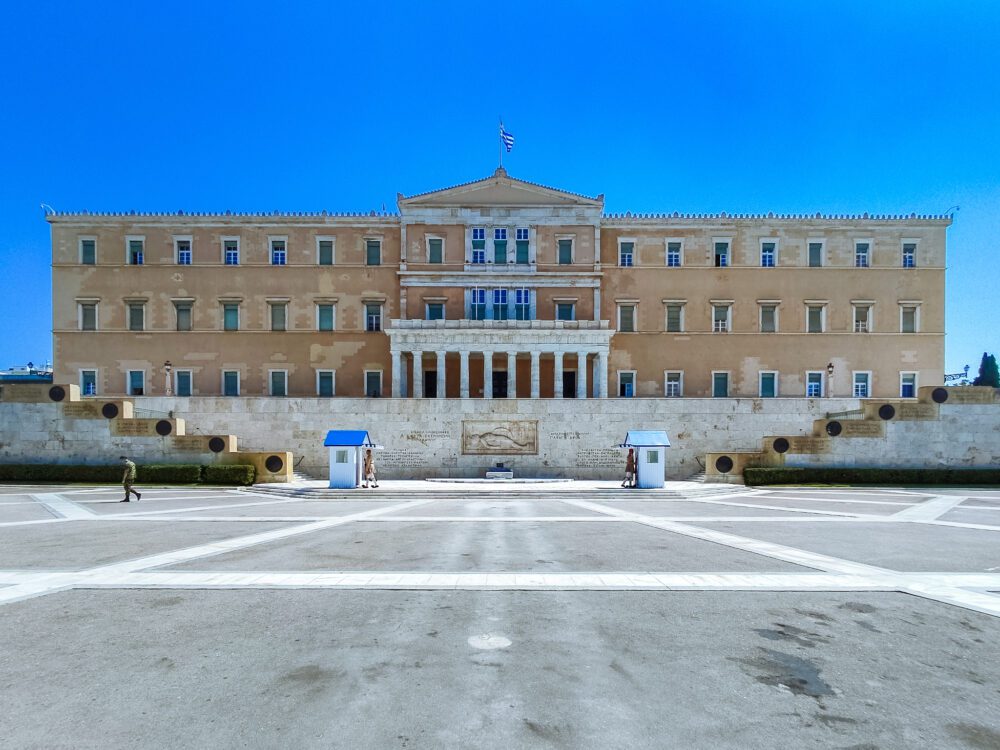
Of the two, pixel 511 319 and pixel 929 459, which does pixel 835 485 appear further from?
pixel 511 319

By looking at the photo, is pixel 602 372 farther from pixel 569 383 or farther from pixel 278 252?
pixel 278 252

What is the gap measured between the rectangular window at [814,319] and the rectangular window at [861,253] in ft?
16.0

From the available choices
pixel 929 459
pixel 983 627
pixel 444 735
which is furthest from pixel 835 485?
pixel 444 735

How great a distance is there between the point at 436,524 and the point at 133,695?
1017 cm

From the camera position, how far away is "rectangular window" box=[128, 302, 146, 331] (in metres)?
42.6

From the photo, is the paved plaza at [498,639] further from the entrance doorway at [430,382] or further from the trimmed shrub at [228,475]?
the entrance doorway at [430,382]

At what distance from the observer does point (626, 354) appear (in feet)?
142

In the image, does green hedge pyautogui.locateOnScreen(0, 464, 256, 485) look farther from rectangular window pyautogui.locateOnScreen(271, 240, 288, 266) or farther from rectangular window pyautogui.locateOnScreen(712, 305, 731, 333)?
rectangular window pyautogui.locateOnScreen(712, 305, 731, 333)

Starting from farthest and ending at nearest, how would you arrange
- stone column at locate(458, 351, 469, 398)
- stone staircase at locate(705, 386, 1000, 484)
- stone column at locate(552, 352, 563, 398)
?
stone column at locate(458, 351, 469, 398), stone column at locate(552, 352, 563, 398), stone staircase at locate(705, 386, 1000, 484)

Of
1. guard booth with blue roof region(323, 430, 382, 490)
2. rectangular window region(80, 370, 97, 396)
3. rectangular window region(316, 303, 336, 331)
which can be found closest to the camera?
guard booth with blue roof region(323, 430, 382, 490)

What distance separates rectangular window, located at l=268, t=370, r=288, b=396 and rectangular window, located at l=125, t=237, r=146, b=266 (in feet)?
45.8

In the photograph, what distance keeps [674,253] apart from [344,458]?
1265 inches

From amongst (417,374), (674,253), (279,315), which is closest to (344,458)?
(417,374)

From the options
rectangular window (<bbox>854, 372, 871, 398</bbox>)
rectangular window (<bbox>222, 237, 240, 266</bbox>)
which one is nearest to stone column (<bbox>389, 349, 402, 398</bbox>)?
rectangular window (<bbox>222, 237, 240, 266</bbox>)
